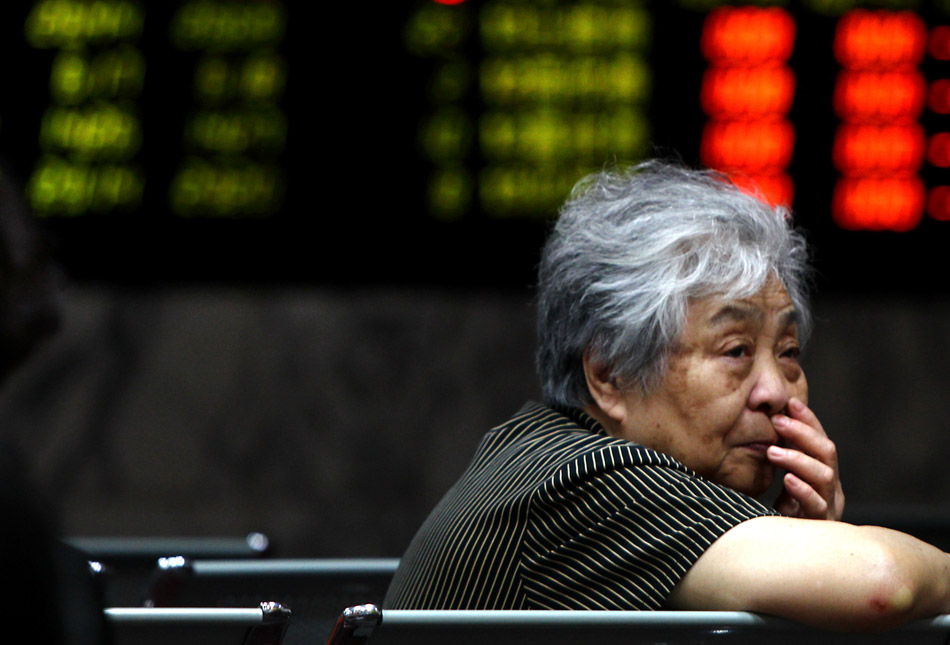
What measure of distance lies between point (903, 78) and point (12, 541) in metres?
3.21

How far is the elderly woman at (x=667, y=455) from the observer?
1.33 meters

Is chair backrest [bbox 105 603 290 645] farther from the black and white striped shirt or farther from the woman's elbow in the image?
the woman's elbow

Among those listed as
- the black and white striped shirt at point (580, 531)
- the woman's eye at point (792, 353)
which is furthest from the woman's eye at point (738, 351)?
the black and white striped shirt at point (580, 531)

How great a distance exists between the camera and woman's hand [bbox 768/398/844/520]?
5.32 ft

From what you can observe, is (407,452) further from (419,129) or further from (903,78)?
(903,78)

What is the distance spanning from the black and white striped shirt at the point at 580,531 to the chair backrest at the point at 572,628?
0.07 meters

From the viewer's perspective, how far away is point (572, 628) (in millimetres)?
1298

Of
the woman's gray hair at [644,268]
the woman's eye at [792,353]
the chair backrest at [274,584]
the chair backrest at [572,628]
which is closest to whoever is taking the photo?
the chair backrest at [572,628]

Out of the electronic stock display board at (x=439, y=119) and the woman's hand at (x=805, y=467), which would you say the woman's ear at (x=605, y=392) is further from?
the electronic stock display board at (x=439, y=119)

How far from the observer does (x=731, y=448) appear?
5.45 ft

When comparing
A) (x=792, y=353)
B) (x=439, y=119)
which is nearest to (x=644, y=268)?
(x=792, y=353)

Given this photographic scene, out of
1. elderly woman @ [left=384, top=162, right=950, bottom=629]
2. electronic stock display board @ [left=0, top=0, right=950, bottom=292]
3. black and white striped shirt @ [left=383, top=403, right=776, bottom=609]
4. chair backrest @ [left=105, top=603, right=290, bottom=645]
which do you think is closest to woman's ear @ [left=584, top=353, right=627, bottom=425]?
elderly woman @ [left=384, top=162, right=950, bottom=629]

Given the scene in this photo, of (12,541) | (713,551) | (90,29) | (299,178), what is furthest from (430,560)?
(90,29)

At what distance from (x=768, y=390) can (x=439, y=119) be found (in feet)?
6.81
